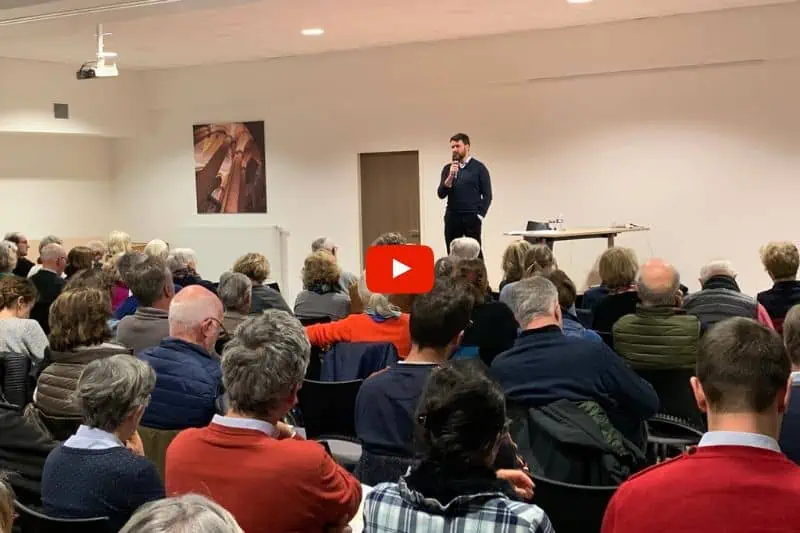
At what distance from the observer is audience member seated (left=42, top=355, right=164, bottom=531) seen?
2.29 meters

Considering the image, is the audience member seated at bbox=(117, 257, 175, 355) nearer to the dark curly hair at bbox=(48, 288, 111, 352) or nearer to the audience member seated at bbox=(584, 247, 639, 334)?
the dark curly hair at bbox=(48, 288, 111, 352)

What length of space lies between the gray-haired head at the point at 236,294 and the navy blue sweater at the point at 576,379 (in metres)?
2.05

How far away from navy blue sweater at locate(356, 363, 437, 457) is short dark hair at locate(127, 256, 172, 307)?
1.82 metres

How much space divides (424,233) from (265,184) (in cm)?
252

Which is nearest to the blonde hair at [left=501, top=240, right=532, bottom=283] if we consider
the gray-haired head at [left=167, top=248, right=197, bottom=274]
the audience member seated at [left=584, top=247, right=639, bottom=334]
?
the audience member seated at [left=584, top=247, right=639, bottom=334]

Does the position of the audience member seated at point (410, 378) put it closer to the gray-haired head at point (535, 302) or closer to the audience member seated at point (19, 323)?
the gray-haired head at point (535, 302)

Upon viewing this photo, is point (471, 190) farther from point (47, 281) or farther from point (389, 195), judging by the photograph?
point (47, 281)

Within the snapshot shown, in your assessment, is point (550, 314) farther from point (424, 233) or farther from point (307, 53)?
point (307, 53)

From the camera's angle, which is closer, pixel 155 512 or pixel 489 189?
pixel 155 512

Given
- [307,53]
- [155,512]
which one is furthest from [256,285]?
[307,53]

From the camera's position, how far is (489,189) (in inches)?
360

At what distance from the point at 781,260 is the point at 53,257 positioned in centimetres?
521

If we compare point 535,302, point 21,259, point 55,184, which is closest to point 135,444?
point 535,302

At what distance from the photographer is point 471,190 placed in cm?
909
